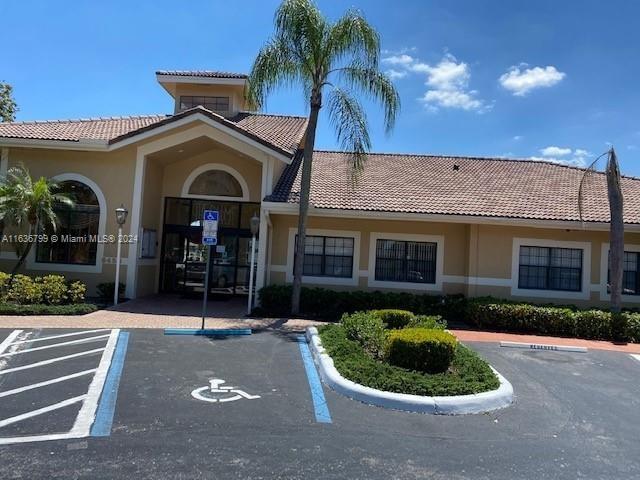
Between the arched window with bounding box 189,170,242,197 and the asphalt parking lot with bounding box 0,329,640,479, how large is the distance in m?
9.51

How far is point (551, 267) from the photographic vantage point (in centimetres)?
1633

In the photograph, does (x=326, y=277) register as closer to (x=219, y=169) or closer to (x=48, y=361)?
(x=219, y=169)

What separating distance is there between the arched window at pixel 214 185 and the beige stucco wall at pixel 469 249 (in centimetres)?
231

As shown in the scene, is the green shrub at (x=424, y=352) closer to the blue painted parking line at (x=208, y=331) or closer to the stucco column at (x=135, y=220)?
the blue painted parking line at (x=208, y=331)

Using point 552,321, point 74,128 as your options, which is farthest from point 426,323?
point 74,128

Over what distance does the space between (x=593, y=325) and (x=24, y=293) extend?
47.5 ft

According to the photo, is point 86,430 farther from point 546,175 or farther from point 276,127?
point 546,175

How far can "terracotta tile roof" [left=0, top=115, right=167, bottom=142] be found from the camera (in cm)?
1594

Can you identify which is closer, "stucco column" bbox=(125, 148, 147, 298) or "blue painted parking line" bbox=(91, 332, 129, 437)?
"blue painted parking line" bbox=(91, 332, 129, 437)

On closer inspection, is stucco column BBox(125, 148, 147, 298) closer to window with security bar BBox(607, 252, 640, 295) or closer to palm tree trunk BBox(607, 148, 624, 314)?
palm tree trunk BBox(607, 148, 624, 314)

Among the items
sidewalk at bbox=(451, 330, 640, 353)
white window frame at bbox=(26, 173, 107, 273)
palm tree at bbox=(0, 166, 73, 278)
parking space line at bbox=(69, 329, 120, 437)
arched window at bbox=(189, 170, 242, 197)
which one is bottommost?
parking space line at bbox=(69, 329, 120, 437)

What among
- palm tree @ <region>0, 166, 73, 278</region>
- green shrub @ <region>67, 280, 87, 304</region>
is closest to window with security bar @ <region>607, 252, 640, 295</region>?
green shrub @ <region>67, 280, 87, 304</region>

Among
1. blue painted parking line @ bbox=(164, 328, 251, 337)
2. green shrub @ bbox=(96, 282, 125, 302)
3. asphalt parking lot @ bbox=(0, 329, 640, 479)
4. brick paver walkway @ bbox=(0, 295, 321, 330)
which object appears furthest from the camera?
green shrub @ bbox=(96, 282, 125, 302)

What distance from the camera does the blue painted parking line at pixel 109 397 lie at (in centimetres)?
548
